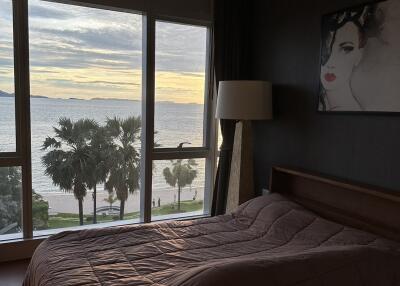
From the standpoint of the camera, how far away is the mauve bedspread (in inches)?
57.7

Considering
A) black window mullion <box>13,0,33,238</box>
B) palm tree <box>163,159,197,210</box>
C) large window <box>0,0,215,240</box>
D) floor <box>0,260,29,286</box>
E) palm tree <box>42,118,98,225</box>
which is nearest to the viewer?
floor <box>0,260,29,286</box>

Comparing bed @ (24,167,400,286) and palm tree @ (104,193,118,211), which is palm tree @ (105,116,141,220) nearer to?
palm tree @ (104,193,118,211)

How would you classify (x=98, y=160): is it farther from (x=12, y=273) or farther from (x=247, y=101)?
(x=247, y=101)

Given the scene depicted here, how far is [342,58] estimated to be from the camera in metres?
2.48

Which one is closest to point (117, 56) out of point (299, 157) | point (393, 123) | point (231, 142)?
point (231, 142)

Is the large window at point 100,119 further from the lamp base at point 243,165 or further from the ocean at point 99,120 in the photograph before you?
the lamp base at point 243,165

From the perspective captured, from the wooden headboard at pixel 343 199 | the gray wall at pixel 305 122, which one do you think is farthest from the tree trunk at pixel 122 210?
the wooden headboard at pixel 343 199

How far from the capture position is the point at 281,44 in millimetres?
3082

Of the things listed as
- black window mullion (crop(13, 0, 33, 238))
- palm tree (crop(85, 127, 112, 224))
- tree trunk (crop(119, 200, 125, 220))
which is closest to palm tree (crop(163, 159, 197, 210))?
tree trunk (crop(119, 200, 125, 220))

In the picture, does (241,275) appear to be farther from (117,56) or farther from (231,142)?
(117,56)

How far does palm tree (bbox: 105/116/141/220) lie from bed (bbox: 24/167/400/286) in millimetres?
1119

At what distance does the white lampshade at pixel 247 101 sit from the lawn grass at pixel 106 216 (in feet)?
4.18

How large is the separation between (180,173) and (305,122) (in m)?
1.45

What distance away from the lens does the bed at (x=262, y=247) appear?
4.87 ft
